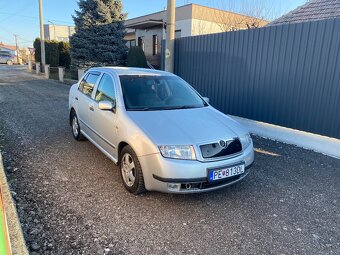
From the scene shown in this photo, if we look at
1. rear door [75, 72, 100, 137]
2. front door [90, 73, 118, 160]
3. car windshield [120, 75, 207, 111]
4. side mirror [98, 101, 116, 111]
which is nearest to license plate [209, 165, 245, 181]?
car windshield [120, 75, 207, 111]

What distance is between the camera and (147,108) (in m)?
3.97

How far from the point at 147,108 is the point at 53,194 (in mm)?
1704

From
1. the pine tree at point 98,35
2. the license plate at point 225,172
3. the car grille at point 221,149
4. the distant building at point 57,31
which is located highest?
the distant building at point 57,31

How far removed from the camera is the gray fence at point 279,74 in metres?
5.42

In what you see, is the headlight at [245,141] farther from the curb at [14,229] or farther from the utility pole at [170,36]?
the utility pole at [170,36]

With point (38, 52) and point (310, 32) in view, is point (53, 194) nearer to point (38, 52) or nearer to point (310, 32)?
point (310, 32)

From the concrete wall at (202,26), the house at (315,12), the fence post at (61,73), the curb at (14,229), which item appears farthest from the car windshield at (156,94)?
the concrete wall at (202,26)

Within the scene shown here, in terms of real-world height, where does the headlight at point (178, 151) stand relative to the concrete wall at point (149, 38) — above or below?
below

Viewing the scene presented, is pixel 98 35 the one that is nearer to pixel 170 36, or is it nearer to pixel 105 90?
pixel 170 36

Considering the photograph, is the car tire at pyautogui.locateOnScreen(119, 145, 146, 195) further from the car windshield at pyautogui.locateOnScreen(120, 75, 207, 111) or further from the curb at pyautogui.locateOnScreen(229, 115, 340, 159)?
the curb at pyautogui.locateOnScreen(229, 115, 340, 159)

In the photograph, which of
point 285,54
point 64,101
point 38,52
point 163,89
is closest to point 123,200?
point 163,89

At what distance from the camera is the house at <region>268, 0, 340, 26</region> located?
8062 mm

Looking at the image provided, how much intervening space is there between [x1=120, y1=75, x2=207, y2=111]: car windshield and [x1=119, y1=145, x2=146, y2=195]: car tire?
67cm

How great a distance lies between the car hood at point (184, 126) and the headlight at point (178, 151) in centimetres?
5
